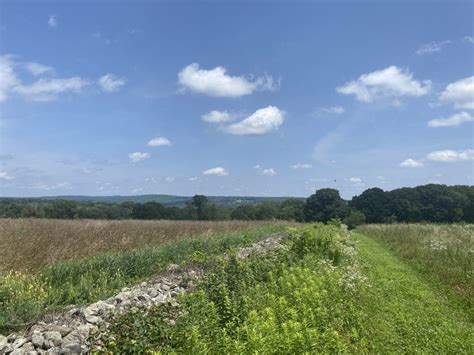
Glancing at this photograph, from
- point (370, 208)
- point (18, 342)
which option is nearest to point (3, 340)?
point (18, 342)

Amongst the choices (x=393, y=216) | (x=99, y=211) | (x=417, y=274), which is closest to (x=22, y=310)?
(x=417, y=274)

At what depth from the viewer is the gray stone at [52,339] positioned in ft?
17.4

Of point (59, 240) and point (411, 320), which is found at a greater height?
point (59, 240)

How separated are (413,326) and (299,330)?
3.28 meters

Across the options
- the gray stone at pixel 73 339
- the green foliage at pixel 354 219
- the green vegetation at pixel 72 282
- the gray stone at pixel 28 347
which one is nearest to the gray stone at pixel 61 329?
the gray stone at pixel 73 339

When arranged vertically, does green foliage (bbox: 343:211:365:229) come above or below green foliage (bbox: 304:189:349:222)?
below

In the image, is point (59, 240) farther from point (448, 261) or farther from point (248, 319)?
point (448, 261)

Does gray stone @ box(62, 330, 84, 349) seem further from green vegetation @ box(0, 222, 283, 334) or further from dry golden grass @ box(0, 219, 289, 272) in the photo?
dry golden grass @ box(0, 219, 289, 272)

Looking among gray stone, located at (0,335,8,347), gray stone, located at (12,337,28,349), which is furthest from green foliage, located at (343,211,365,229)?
gray stone, located at (12,337,28,349)

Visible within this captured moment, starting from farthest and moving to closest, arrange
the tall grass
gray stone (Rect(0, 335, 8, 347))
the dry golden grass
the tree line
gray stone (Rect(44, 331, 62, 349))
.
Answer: the tree line, the dry golden grass, the tall grass, gray stone (Rect(0, 335, 8, 347)), gray stone (Rect(44, 331, 62, 349))

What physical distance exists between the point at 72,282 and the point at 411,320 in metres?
7.40

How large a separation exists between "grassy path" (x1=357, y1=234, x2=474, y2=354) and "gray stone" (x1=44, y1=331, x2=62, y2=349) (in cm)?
462

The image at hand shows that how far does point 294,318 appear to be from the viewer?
19.9 feet

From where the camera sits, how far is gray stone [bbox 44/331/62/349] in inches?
209
